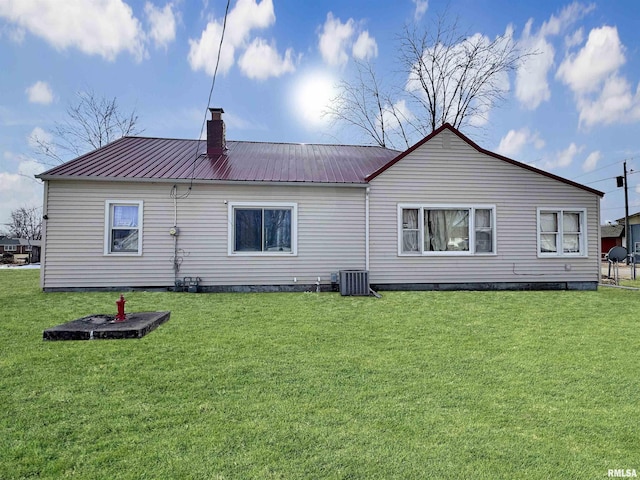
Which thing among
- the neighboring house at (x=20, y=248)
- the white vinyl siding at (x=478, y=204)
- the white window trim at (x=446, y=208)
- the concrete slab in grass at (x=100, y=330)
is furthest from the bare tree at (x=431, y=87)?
the neighboring house at (x=20, y=248)

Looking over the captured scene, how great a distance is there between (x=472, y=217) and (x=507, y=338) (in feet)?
20.0

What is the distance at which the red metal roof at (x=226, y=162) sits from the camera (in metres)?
9.53

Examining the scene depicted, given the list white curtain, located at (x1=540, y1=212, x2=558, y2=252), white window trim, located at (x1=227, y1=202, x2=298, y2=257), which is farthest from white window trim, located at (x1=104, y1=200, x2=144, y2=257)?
white curtain, located at (x1=540, y1=212, x2=558, y2=252)

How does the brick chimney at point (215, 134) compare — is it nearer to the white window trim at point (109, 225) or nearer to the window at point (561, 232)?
the white window trim at point (109, 225)

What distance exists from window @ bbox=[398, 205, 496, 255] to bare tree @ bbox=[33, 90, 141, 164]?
74.7ft

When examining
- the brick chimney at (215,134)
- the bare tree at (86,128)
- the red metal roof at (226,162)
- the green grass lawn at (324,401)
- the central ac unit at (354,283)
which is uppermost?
the bare tree at (86,128)

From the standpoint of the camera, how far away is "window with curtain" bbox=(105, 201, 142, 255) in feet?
30.8

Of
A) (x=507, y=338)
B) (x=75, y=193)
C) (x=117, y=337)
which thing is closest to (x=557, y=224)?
(x=507, y=338)

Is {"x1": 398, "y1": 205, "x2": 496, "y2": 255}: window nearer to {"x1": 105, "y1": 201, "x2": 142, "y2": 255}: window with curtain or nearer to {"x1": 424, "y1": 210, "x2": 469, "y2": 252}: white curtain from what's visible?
{"x1": 424, "y1": 210, "x2": 469, "y2": 252}: white curtain

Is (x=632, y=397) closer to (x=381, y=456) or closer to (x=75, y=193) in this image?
(x=381, y=456)

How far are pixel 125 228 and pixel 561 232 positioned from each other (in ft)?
42.7

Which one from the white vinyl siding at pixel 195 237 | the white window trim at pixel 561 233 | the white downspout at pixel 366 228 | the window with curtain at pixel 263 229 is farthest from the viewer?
the white window trim at pixel 561 233

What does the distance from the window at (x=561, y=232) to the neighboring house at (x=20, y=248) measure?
39.5 m

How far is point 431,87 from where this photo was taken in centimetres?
2227
